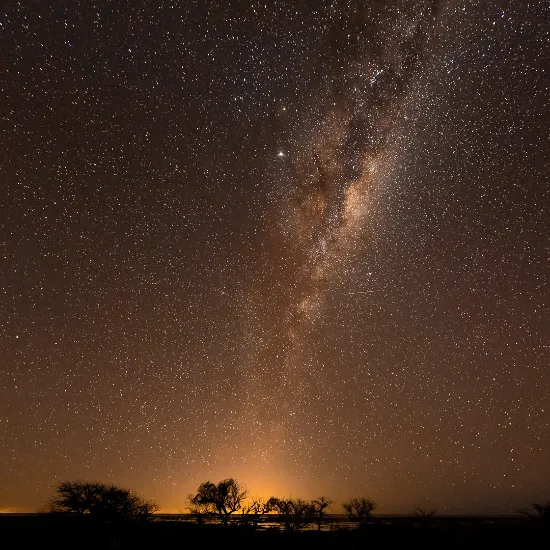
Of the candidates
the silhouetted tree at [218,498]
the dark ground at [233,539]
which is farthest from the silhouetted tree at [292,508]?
the dark ground at [233,539]

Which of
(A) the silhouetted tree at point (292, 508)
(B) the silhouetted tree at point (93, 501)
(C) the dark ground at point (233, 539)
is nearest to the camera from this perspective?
(C) the dark ground at point (233, 539)

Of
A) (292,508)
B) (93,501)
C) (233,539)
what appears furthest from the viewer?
(292,508)

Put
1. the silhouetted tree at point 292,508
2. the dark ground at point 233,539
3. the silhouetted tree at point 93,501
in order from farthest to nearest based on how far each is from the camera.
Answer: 1. the silhouetted tree at point 292,508
2. the silhouetted tree at point 93,501
3. the dark ground at point 233,539

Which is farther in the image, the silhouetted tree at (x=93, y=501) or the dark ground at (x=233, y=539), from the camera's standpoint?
the silhouetted tree at (x=93, y=501)

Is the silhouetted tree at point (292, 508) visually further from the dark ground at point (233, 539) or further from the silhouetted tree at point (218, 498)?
the dark ground at point (233, 539)

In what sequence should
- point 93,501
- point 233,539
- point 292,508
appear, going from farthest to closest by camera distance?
point 292,508, point 93,501, point 233,539

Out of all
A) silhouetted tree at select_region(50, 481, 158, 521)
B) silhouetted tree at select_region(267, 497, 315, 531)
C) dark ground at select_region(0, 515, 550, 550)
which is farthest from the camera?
silhouetted tree at select_region(267, 497, 315, 531)

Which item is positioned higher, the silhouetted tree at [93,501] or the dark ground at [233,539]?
the silhouetted tree at [93,501]

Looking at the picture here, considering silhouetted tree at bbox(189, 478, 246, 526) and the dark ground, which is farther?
silhouetted tree at bbox(189, 478, 246, 526)

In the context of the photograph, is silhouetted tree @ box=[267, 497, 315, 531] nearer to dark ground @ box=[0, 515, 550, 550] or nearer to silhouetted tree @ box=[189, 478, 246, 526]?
silhouetted tree @ box=[189, 478, 246, 526]

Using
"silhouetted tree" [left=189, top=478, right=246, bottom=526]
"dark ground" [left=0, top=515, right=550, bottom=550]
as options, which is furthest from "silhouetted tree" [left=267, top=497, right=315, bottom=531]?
"dark ground" [left=0, top=515, right=550, bottom=550]

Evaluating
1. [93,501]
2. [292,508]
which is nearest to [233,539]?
[93,501]

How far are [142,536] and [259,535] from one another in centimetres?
617

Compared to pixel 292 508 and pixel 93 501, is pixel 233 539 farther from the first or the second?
pixel 292 508
